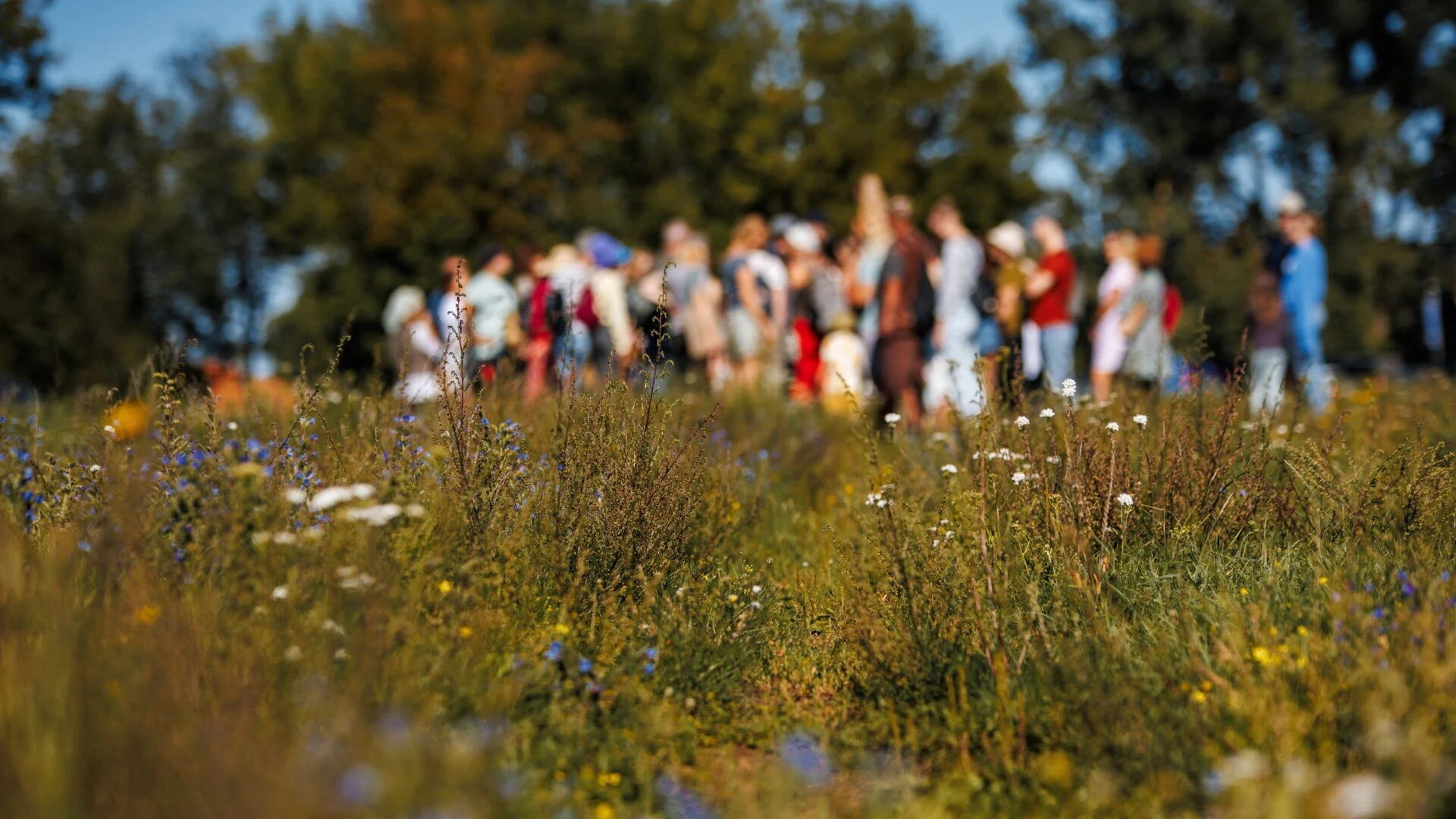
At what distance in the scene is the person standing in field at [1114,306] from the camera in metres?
10.3

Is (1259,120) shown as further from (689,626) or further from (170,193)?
(170,193)

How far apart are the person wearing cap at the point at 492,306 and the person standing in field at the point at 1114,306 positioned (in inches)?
194

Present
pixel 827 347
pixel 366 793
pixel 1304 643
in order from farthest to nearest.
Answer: pixel 827 347
pixel 1304 643
pixel 366 793

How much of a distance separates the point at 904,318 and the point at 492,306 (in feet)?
11.0

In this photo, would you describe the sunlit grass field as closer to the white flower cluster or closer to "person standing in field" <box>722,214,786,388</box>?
the white flower cluster

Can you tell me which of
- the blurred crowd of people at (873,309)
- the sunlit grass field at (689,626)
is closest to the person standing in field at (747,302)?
the blurred crowd of people at (873,309)

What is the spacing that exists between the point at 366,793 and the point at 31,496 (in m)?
3.05

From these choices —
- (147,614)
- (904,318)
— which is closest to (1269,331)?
(904,318)

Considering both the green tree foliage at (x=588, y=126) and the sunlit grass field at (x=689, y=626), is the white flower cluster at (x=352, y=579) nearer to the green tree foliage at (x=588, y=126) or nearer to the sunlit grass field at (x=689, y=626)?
the sunlit grass field at (x=689, y=626)

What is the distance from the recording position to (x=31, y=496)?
14.7 feet

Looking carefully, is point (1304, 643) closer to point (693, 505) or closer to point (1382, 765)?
point (1382, 765)

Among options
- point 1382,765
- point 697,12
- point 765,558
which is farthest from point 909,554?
point 697,12

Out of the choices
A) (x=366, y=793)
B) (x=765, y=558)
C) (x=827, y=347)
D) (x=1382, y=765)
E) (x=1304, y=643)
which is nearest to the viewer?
(x=366, y=793)

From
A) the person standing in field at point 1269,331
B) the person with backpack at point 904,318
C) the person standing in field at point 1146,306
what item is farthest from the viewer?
the person standing in field at point 1146,306
